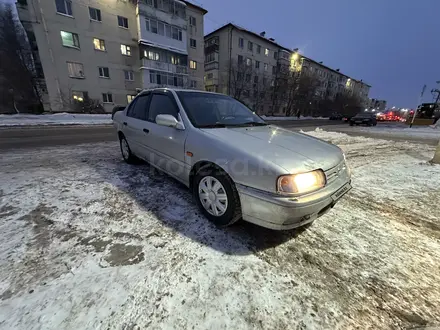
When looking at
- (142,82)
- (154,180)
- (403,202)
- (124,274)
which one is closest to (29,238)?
(124,274)

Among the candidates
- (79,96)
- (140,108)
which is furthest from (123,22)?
(140,108)

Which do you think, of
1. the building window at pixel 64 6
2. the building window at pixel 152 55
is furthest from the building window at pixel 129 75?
the building window at pixel 64 6

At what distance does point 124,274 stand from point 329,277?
5.84ft

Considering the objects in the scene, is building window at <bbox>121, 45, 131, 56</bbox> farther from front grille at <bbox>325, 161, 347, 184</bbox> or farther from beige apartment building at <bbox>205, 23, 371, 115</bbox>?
front grille at <bbox>325, 161, 347, 184</bbox>

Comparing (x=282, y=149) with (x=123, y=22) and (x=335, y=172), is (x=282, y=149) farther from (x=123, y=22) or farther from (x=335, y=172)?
(x=123, y=22)

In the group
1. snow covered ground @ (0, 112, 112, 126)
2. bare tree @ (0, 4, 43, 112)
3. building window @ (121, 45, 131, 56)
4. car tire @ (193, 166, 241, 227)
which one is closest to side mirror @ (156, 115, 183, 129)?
car tire @ (193, 166, 241, 227)

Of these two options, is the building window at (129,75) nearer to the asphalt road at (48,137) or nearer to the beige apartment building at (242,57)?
the beige apartment building at (242,57)

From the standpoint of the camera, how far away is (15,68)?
887 inches

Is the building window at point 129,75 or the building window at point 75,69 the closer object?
the building window at point 75,69

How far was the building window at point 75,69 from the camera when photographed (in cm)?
1920

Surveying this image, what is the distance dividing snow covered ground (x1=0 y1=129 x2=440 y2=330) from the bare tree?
25594 millimetres

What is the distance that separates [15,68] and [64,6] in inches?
424

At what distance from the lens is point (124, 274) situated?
5.43 feet

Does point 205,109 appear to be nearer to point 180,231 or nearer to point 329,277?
point 180,231
